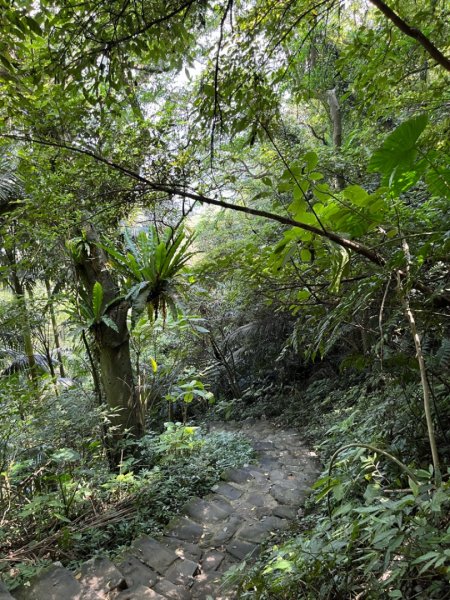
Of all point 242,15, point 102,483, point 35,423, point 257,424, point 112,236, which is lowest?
point 257,424

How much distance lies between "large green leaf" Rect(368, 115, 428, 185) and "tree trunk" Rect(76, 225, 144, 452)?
293 cm

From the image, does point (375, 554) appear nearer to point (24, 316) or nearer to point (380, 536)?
point (380, 536)

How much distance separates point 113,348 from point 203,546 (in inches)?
77.1

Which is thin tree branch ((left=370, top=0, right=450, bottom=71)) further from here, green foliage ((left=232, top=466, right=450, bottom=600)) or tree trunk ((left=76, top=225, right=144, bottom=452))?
tree trunk ((left=76, top=225, right=144, bottom=452))

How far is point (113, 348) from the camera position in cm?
379

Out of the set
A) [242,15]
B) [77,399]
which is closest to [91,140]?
[242,15]

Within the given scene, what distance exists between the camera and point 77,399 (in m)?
3.93

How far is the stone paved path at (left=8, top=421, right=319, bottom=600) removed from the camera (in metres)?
2.04

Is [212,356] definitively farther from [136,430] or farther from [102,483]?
[102,483]

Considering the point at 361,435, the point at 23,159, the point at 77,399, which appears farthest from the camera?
the point at 77,399

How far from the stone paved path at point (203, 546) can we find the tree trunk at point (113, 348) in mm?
1147

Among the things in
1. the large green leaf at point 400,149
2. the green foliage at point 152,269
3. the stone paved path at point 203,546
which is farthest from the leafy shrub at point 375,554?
the green foliage at point 152,269

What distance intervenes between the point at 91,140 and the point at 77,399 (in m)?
2.58

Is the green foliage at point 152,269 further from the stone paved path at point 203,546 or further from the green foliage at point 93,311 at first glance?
the stone paved path at point 203,546
